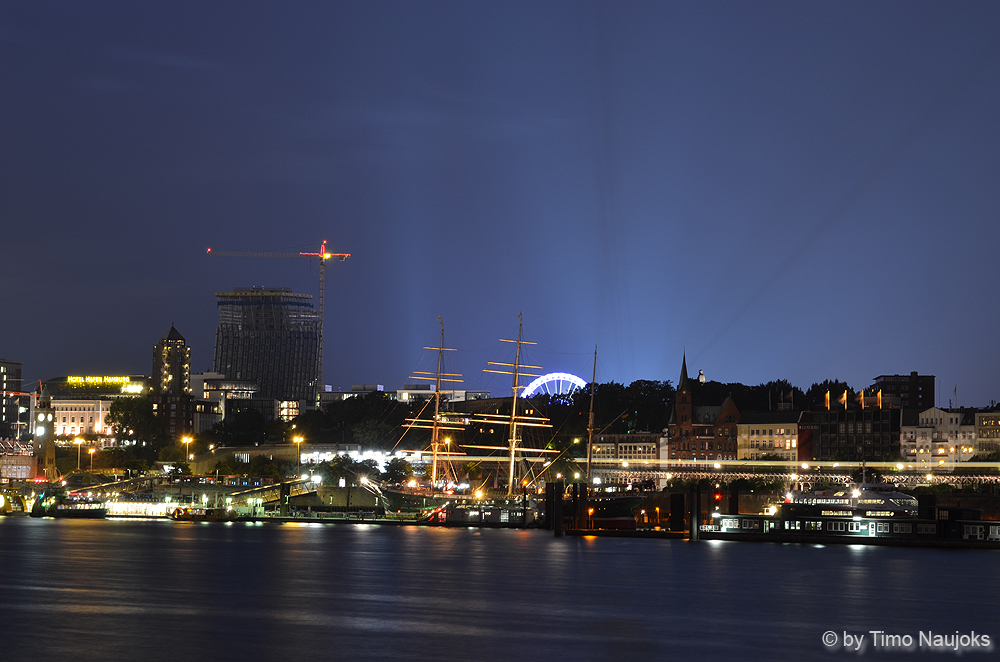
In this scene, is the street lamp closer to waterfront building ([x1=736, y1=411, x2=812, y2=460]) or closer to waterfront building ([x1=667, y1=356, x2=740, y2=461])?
waterfront building ([x1=667, y1=356, x2=740, y2=461])

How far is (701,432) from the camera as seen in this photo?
7657 inches

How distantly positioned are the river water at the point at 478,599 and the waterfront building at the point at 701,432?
106497 mm

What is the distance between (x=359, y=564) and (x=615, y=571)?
1487 cm

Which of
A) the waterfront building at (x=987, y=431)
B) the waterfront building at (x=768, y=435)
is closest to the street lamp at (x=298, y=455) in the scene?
the waterfront building at (x=768, y=435)

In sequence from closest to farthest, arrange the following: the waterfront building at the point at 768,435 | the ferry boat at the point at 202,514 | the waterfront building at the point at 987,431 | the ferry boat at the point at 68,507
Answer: the ferry boat at the point at 202,514 < the ferry boat at the point at 68,507 < the waterfront building at the point at 987,431 < the waterfront building at the point at 768,435

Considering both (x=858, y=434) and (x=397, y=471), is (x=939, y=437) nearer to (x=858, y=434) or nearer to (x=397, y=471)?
(x=858, y=434)

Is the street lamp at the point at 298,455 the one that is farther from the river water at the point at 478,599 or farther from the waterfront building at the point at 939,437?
the river water at the point at 478,599

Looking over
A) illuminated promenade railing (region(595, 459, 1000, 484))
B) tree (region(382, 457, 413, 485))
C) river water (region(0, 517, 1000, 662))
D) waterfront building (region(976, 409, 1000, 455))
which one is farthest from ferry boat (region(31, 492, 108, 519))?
waterfront building (region(976, 409, 1000, 455))

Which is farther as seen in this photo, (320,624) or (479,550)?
(479,550)

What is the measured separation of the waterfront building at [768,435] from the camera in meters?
180

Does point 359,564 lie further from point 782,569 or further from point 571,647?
point 571,647

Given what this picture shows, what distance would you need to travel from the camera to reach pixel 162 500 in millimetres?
137500

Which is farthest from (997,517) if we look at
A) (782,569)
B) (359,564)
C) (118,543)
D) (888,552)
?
(118,543)

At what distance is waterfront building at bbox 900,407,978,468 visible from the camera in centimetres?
16300
